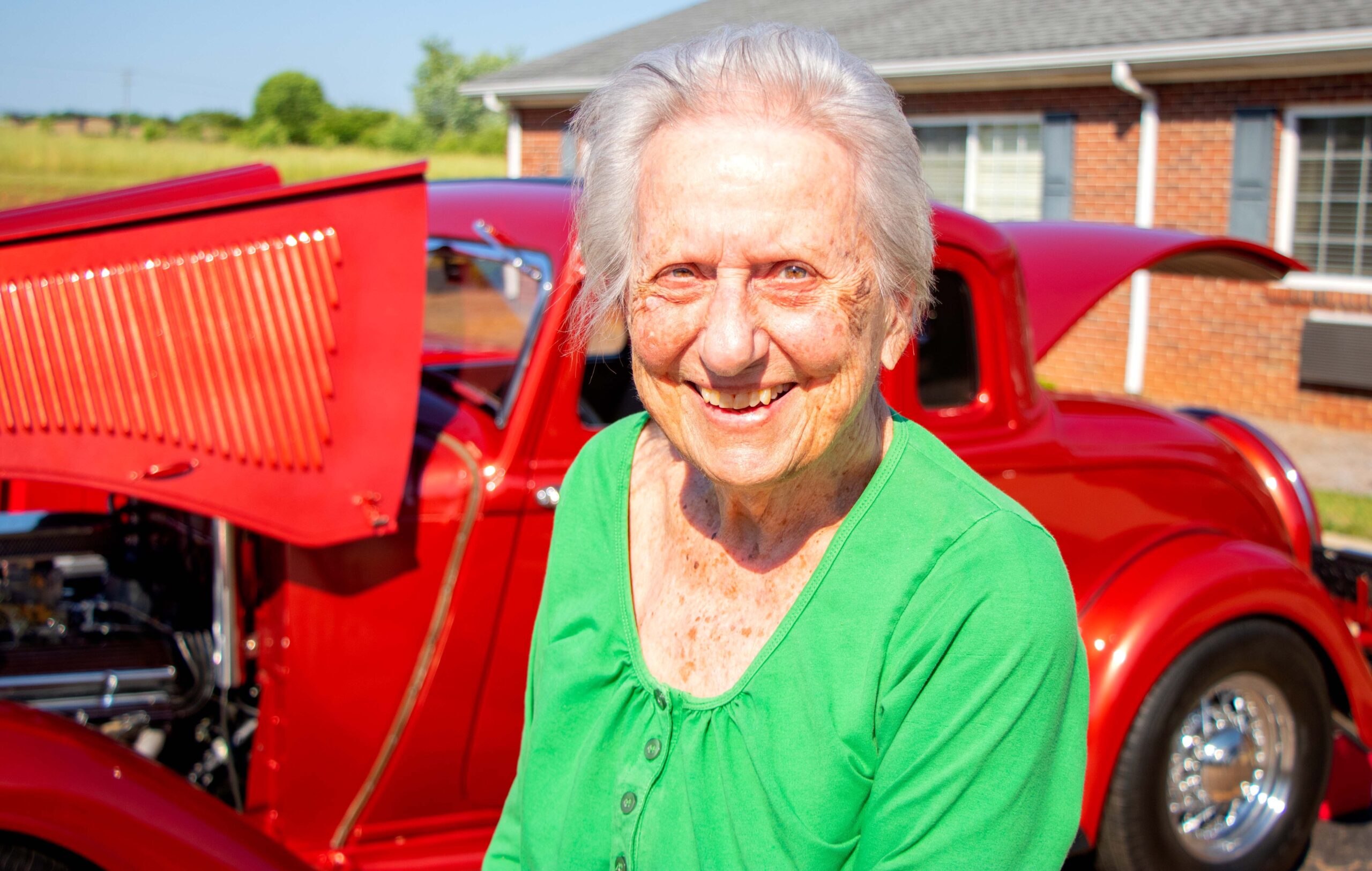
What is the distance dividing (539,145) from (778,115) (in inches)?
575

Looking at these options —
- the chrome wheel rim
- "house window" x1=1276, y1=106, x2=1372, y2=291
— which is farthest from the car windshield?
"house window" x1=1276, y1=106, x2=1372, y2=291

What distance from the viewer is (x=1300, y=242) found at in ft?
31.9

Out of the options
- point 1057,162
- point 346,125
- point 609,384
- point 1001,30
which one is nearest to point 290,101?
point 346,125

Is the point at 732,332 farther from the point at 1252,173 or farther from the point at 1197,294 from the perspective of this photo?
the point at 1197,294

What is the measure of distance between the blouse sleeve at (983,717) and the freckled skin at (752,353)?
225mm

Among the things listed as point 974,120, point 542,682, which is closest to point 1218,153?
point 974,120

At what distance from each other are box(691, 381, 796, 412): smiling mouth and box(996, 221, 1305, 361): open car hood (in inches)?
83.4

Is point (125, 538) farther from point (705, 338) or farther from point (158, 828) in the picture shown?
point (705, 338)

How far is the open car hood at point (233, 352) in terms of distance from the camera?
2.41 m

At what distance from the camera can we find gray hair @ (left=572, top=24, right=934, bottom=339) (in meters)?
1.32

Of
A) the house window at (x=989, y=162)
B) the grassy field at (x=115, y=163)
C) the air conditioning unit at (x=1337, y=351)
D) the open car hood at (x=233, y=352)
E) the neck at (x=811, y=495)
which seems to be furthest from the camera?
the grassy field at (x=115, y=163)

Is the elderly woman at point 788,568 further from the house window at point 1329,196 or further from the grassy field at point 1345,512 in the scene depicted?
the house window at point 1329,196

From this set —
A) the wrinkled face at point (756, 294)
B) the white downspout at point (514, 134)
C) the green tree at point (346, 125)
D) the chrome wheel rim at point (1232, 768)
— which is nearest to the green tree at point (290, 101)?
the green tree at point (346, 125)

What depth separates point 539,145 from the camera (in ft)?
50.3
